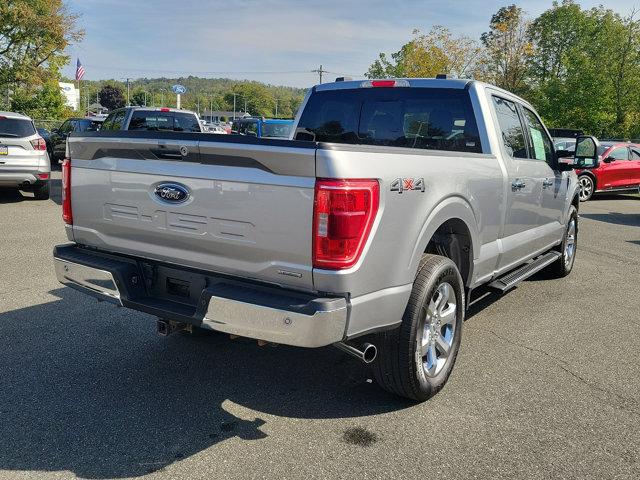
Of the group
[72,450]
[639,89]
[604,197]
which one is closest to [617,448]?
[72,450]

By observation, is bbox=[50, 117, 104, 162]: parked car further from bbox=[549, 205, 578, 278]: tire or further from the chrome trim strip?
the chrome trim strip

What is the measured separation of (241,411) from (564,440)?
1839 millimetres

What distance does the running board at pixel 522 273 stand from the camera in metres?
4.63

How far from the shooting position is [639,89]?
30.6 metres

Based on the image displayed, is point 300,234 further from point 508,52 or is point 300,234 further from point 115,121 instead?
point 508,52

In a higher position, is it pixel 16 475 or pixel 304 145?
pixel 304 145

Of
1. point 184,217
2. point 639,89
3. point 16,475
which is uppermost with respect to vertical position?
point 639,89

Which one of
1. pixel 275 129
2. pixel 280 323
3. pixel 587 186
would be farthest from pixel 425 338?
pixel 275 129

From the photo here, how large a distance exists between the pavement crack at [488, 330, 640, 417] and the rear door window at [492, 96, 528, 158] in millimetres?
1536

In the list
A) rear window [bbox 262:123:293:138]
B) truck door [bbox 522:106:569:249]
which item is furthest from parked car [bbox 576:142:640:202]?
truck door [bbox 522:106:569:249]

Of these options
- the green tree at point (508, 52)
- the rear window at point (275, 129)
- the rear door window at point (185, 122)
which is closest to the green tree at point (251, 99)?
the green tree at point (508, 52)

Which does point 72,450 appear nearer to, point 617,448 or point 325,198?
point 325,198

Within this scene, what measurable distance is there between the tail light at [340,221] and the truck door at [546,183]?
3050 mm

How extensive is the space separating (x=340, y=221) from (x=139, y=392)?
187cm
